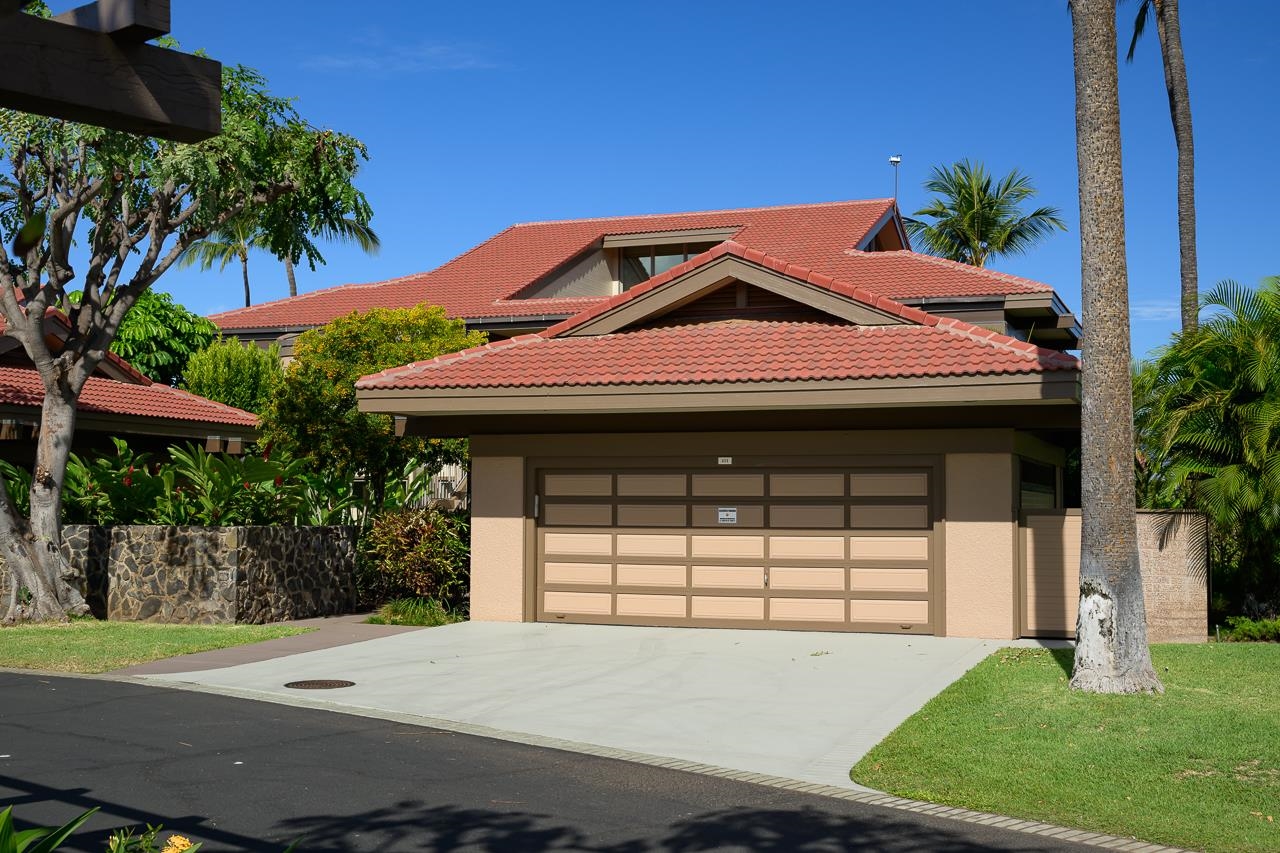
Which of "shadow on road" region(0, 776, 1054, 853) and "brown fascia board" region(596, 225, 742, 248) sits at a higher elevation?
"brown fascia board" region(596, 225, 742, 248)

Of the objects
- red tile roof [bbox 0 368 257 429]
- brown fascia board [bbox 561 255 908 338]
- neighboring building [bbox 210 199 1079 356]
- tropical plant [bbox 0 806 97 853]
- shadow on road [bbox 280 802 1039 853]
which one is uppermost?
neighboring building [bbox 210 199 1079 356]

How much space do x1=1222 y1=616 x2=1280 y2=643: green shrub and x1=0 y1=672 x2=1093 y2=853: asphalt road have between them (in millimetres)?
9731

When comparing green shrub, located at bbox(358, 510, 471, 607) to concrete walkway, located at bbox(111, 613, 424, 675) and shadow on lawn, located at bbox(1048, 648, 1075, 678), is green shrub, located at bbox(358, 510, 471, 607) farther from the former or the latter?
shadow on lawn, located at bbox(1048, 648, 1075, 678)

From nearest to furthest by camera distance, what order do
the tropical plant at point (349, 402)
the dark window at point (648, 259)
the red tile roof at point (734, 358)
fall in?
1. the red tile roof at point (734, 358)
2. the tropical plant at point (349, 402)
3. the dark window at point (648, 259)

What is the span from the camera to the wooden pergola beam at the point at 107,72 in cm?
381

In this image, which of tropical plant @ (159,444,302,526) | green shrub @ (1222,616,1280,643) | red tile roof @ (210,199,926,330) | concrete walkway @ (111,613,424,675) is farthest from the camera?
red tile roof @ (210,199,926,330)

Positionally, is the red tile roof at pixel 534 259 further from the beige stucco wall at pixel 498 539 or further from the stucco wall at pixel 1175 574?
the stucco wall at pixel 1175 574

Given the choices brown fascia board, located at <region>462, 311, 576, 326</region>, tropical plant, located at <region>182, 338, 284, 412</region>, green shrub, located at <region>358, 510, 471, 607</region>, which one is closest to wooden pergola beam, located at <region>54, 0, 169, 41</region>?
green shrub, located at <region>358, 510, 471, 607</region>

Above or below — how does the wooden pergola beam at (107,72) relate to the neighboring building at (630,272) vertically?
below

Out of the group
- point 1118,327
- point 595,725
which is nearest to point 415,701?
point 595,725

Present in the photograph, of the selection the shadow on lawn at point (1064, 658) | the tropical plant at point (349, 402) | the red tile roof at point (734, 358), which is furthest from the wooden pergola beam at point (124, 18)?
the tropical plant at point (349, 402)

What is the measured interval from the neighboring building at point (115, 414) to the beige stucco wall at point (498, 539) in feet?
26.7

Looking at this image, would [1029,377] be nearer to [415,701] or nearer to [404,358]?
[415,701]

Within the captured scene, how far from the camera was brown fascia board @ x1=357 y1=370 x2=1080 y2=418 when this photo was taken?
51.1 feet
